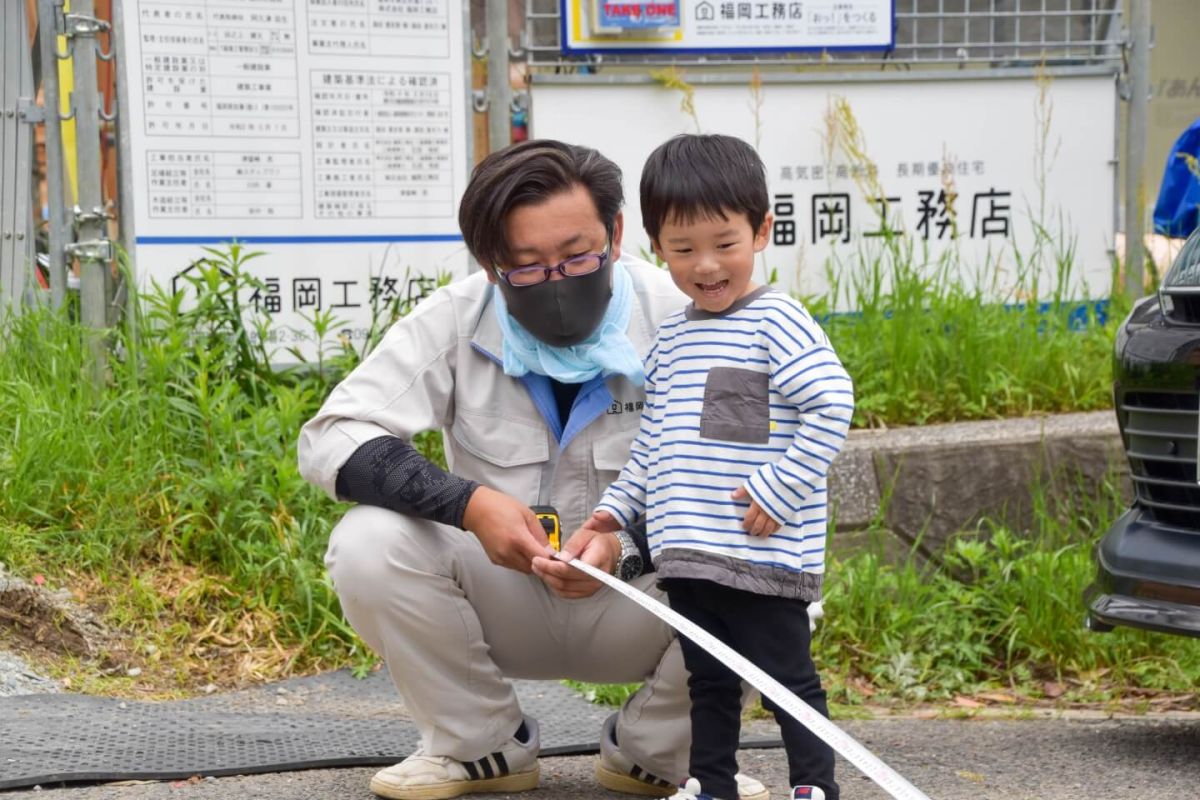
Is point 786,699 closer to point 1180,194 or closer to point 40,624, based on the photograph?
point 40,624

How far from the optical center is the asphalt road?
3.09 metres

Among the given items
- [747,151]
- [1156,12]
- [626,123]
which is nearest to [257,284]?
[626,123]

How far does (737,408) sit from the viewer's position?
261 cm

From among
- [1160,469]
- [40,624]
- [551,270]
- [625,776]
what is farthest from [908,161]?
[40,624]

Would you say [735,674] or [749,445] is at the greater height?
[749,445]

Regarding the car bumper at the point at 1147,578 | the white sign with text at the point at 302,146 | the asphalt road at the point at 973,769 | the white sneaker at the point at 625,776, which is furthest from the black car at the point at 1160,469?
the white sign with text at the point at 302,146

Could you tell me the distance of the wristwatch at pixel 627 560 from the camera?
2867 millimetres

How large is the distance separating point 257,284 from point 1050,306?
295cm

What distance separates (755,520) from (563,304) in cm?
61

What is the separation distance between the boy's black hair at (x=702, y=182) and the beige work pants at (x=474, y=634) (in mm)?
759

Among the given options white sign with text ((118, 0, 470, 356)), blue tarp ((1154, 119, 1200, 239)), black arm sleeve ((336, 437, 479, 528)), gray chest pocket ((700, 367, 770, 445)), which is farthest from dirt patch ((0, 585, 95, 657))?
blue tarp ((1154, 119, 1200, 239))

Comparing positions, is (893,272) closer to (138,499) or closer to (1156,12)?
(138,499)

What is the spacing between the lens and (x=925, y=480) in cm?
480

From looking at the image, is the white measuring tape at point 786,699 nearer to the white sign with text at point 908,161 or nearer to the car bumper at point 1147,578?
the car bumper at point 1147,578
